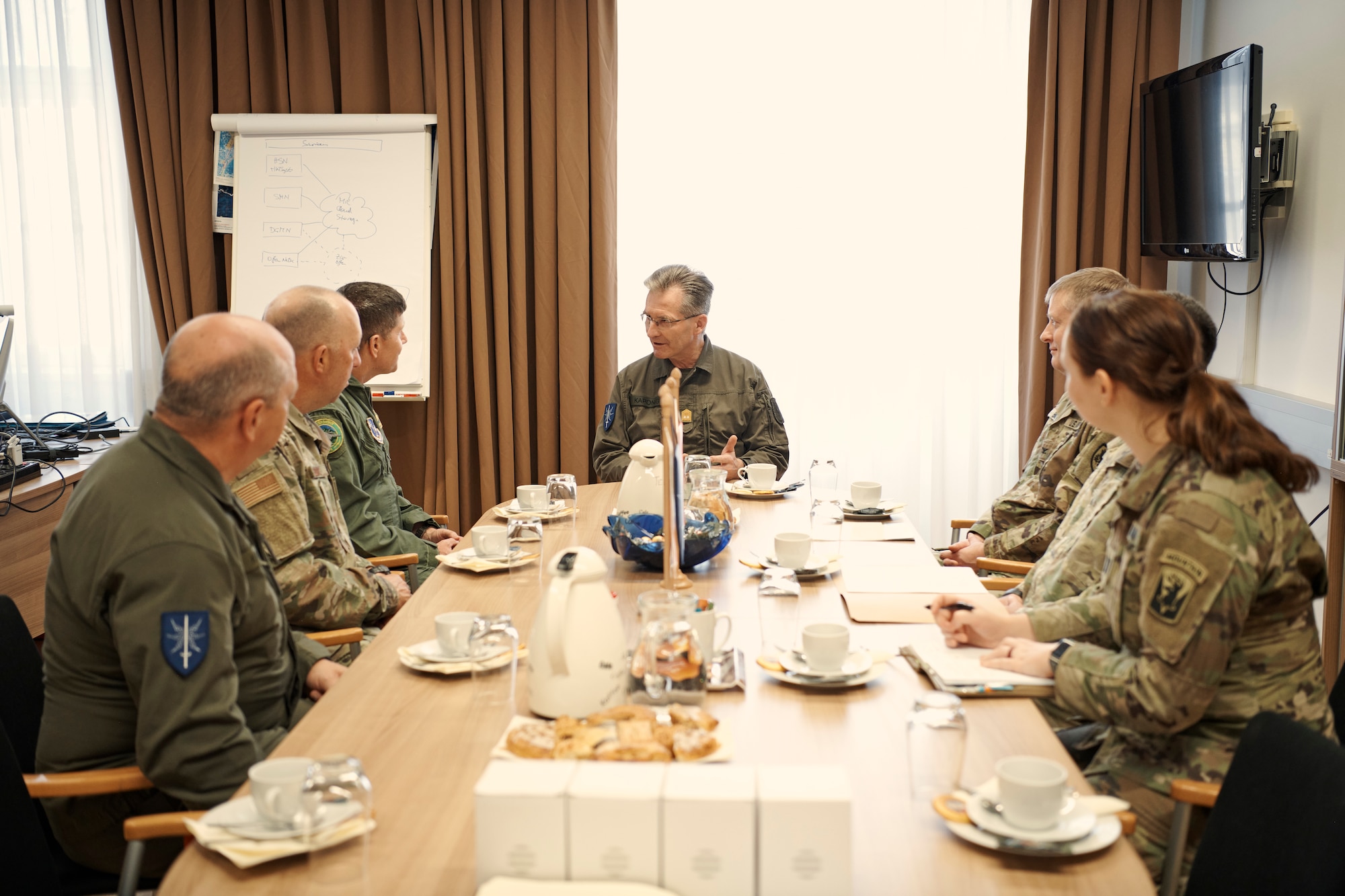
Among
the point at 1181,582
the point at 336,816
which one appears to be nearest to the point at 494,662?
the point at 336,816

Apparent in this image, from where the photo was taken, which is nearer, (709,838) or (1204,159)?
(709,838)

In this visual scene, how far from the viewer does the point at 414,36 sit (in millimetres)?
4770

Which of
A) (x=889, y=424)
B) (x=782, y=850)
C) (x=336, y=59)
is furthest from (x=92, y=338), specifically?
(x=782, y=850)

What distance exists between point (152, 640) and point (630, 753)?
0.77 metres

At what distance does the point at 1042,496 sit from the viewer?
3197 mm

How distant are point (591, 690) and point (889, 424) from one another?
12.1ft

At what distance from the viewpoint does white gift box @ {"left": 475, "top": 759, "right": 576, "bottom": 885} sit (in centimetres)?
113

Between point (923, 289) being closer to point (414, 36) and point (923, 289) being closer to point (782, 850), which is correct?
point (414, 36)

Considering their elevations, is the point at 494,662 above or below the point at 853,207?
below

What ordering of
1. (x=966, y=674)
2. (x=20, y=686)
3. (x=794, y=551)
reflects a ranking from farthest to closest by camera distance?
(x=794, y=551) < (x=20, y=686) < (x=966, y=674)

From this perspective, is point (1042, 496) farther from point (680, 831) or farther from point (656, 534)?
point (680, 831)

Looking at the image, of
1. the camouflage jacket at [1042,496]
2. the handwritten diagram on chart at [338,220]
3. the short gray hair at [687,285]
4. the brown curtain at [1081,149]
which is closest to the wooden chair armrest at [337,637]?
the camouflage jacket at [1042,496]

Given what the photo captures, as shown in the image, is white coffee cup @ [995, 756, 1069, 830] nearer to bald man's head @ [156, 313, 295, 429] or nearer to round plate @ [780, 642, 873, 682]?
round plate @ [780, 642, 873, 682]

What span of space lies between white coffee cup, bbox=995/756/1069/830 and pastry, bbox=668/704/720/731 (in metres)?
0.36
